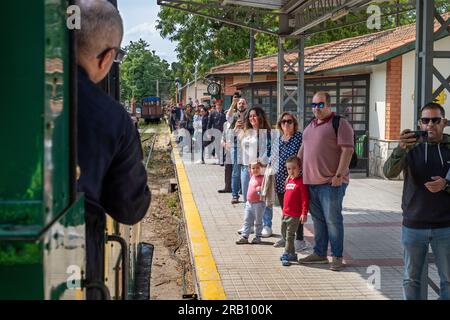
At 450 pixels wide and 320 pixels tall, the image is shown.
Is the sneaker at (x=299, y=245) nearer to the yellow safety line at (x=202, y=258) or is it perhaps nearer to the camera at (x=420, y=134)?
the yellow safety line at (x=202, y=258)

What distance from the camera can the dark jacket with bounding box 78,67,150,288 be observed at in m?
1.91

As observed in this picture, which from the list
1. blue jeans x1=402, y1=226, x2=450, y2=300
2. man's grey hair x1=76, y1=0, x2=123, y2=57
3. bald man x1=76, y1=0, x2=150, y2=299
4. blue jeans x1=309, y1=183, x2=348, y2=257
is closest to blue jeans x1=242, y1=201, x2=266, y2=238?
blue jeans x1=309, y1=183, x2=348, y2=257

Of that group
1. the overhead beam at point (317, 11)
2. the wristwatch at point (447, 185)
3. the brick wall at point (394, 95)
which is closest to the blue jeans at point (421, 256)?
the wristwatch at point (447, 185)

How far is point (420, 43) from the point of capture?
5602mm

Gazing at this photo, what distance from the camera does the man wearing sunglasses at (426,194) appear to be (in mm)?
4781

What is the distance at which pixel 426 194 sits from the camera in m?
4.82

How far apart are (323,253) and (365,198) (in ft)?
17.7

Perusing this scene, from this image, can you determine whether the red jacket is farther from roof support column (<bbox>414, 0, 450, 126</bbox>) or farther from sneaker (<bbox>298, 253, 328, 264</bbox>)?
roof support column (<bbox>414, 0, 450, 126</bbox>)

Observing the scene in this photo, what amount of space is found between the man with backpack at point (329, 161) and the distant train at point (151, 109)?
57.3 m

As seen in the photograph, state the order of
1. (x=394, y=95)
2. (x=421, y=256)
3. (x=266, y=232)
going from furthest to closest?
(x=394, y=95) < (x=266, y=232) < (x=421, y=256)

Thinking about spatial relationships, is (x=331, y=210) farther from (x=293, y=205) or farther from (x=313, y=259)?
(x=313, y=259)

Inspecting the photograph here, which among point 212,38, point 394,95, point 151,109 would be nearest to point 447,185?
point 394,95

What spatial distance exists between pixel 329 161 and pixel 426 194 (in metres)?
2.18

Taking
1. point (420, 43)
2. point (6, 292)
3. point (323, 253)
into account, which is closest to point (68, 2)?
point (6, 292)
